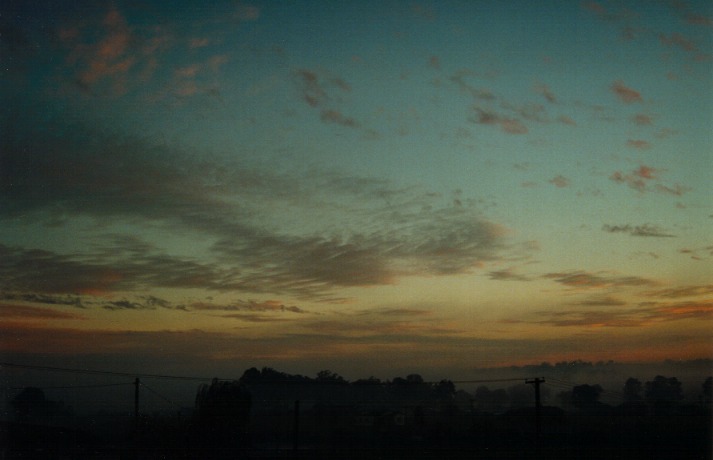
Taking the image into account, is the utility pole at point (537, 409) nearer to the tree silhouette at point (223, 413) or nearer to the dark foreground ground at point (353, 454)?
the dark foreground ground at point (353, 454)

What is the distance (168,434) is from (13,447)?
399 inches

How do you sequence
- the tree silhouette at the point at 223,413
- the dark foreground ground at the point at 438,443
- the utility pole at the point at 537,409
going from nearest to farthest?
the utility pole at the point at 537,409 < the dark foreground ground at the point at 438,443 < the tree silhouette at the point at 223,413

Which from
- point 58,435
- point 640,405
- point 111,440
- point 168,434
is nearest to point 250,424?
point 168,434

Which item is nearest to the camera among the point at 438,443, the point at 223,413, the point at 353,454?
the point at 353,454

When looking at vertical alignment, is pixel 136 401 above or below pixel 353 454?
above

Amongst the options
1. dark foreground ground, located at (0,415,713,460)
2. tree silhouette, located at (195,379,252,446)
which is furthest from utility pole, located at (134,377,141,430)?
tree silhouette, located at (195,379,252,446)

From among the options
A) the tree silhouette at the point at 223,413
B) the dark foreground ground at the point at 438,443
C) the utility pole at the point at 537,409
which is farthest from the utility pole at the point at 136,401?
the utility pole at the point at 537,409

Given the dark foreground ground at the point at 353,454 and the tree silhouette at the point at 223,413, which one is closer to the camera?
the dark foreground ground at the point at 353,454

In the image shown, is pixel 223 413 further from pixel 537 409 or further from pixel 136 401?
pixel 537 409

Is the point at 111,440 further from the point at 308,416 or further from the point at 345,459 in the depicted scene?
the point at 345,459

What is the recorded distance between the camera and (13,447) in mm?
42781

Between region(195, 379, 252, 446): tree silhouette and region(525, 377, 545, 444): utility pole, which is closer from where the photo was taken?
region(525, 377, 545, 444): utility pole

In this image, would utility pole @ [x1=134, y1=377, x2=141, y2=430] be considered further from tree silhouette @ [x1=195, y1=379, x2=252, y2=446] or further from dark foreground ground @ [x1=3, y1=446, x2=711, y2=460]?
tree silhouette @ [x1=195, y1=379, x2=252, y2=446]

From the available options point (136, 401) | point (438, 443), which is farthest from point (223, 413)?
point (438, 443)
